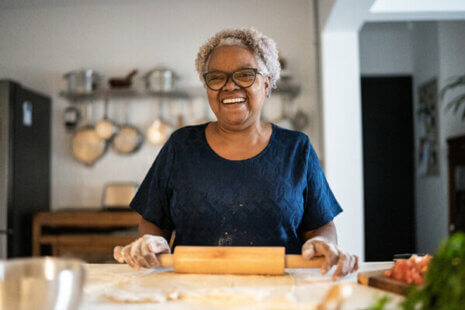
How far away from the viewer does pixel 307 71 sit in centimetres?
369

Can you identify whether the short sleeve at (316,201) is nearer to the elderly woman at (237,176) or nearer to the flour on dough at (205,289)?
the elderly woman at (237,176)

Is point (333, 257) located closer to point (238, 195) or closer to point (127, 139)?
point (238, 195)

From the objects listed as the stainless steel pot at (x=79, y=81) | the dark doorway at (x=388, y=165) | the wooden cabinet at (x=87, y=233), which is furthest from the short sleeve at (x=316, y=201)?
the dark doorway at (x=388, y=165)

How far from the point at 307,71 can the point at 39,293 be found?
338 centimetres

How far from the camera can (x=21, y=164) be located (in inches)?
129

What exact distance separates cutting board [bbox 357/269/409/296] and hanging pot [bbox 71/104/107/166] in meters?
3.14

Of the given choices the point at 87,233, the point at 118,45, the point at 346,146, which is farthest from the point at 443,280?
the point at 118,45

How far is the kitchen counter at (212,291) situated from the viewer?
0.75m

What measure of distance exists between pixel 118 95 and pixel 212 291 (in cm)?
310

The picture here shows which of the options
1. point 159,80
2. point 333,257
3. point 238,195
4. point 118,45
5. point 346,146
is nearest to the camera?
point 333,257

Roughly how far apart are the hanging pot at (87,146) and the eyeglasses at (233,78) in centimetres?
258

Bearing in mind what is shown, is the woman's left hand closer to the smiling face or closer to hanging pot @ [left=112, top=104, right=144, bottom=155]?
the smiling face

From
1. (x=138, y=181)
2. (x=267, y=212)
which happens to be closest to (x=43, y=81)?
(x=138, y=181)

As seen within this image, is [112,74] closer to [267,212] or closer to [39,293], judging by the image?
[267,212]
